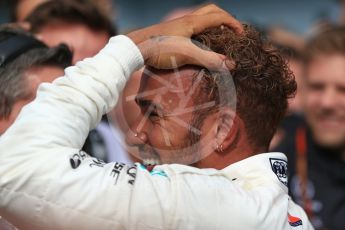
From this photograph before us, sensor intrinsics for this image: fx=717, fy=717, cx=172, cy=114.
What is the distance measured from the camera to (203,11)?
1.79 m

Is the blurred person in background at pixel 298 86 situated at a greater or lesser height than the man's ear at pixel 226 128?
lesser

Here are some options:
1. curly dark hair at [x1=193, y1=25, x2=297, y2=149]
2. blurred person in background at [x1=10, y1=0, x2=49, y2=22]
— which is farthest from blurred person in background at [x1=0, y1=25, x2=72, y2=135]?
blurred person in background at [x1=10, y1=0, x2=49, y2=22]

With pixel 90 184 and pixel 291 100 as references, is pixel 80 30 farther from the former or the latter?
pixel 90 184

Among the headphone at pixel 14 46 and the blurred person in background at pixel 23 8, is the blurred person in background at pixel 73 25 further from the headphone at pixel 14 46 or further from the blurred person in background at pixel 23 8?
the headphone at pixel 14 46

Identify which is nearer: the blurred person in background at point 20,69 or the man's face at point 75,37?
the blurred person in background at point 20,69

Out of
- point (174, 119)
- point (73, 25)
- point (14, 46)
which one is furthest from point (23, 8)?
point (174, 119)

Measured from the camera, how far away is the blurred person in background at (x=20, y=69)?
81.0 inches

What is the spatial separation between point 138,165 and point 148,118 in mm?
185

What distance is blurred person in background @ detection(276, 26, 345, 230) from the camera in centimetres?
400

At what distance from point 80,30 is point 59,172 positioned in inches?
74.0

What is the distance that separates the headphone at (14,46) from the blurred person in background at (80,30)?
0.74 metres

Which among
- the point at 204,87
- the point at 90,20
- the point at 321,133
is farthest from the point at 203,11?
the point at 321,133

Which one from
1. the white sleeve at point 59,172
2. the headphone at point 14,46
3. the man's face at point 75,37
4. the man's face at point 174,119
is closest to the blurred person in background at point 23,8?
the man's face at point 75,37

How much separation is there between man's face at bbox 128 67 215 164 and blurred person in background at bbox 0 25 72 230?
0.46 meters
